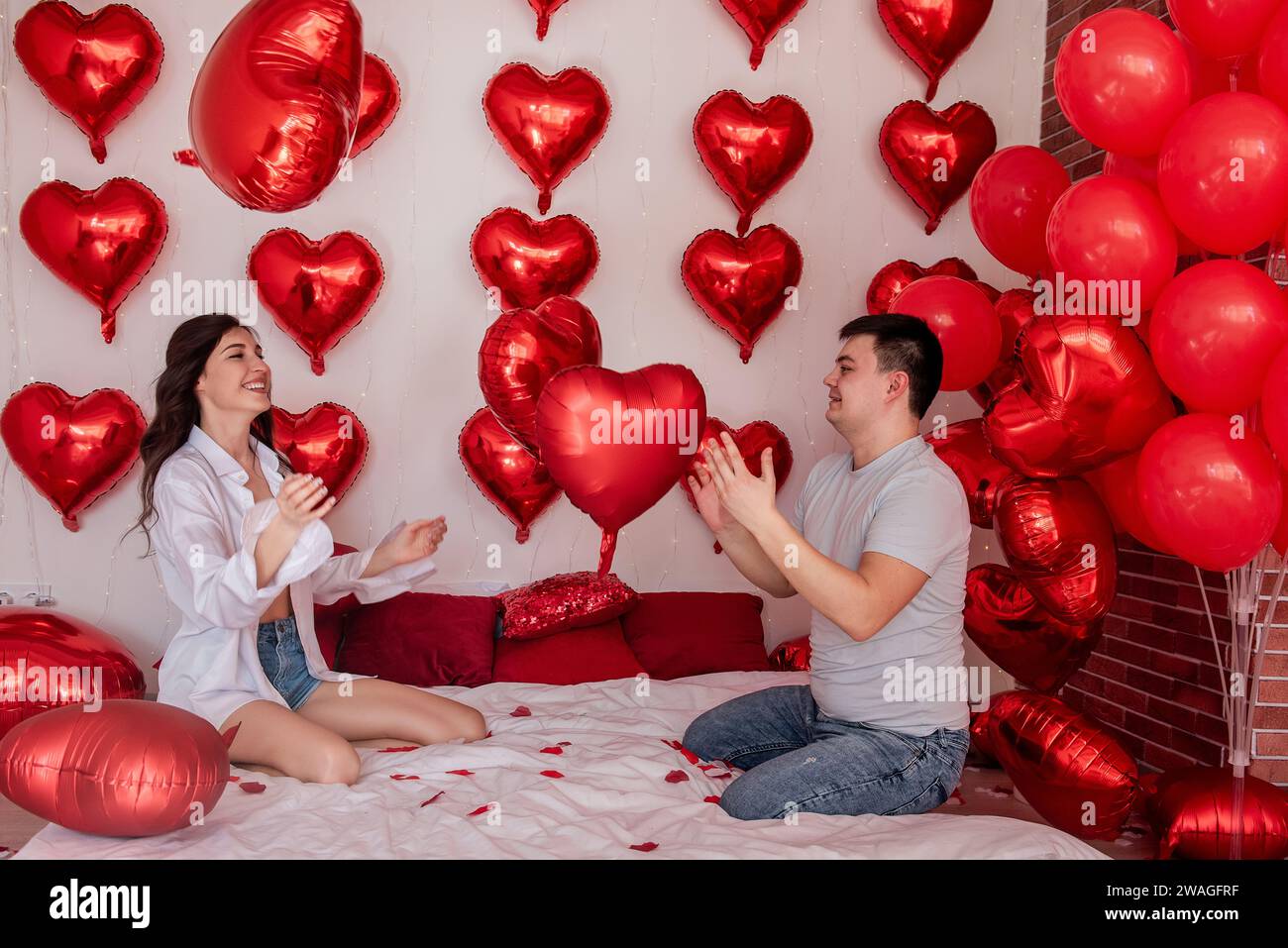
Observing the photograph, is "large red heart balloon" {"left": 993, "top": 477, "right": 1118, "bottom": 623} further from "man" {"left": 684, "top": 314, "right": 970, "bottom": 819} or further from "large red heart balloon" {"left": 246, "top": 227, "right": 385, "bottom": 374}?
"large red heart balloon" {"left": 246, "top": 227, "right": 385, "bottom": 374}

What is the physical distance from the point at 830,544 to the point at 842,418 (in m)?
0.26

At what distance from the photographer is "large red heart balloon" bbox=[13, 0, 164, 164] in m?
2.98

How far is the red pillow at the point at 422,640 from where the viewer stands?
9.42ft

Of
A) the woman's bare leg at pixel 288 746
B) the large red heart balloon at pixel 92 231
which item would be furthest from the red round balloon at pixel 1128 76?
the large red heart balloon at pixel 92 231

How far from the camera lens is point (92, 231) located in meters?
3.02

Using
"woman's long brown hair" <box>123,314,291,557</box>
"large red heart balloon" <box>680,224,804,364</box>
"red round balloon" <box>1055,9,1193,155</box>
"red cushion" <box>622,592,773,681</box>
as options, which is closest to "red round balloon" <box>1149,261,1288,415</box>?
"red round balloon" <box>1055,9,1193,155</box>

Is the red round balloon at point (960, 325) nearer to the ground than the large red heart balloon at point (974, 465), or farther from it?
farther from it

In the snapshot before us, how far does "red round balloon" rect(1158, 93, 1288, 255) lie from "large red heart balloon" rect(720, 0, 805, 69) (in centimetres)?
149

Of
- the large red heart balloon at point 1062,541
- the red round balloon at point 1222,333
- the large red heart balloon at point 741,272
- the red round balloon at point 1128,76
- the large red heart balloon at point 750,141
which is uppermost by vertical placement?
the large red heart balloon at point 750,141

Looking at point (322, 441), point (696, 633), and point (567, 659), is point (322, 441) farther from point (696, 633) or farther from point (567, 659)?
point (696, 633)

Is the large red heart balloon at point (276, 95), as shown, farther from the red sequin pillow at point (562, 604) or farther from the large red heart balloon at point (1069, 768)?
the large red heart balloon at point (1069, 768)

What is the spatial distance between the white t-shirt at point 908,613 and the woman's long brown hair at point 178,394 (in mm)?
1413

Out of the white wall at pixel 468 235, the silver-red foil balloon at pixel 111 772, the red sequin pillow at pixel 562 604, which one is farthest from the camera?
the white wall at pixel 468 235
